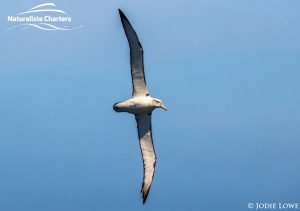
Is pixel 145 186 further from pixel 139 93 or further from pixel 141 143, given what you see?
pixel 139 93

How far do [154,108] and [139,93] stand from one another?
127 cm

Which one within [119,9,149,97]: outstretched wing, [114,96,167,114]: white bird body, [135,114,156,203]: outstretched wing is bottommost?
[135,114,156,203]: outstretched wing

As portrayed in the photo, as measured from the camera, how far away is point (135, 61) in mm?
41250

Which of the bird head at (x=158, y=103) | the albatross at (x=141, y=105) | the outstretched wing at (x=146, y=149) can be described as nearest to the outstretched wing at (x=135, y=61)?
the albatross at (x=141, y=105)

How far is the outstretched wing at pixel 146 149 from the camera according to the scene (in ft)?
144

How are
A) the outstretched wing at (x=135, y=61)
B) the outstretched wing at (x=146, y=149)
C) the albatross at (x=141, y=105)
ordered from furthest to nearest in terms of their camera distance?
the outstretched wing at (x=146, y=149) → the albatross at (x=141, y=105) → the outstretched wing at (x=135, y=61)

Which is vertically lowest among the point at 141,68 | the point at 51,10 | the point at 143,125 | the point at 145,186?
the point at 145,186

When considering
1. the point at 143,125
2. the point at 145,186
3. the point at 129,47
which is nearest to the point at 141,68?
the point at 129,47

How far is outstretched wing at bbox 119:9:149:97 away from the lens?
40.3 m

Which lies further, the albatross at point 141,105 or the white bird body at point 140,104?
the white bird body at point 140,104

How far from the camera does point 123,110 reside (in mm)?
41719

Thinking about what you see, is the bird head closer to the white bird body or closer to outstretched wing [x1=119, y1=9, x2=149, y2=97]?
the white bird body

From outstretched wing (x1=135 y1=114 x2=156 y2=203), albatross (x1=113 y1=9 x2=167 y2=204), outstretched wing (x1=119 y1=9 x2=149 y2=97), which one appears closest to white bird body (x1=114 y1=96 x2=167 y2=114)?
albatross (x1=113 y1=9 x2=167 y2=204)

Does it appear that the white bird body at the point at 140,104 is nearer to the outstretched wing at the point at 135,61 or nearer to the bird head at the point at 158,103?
the bird head at the point at 158,103
